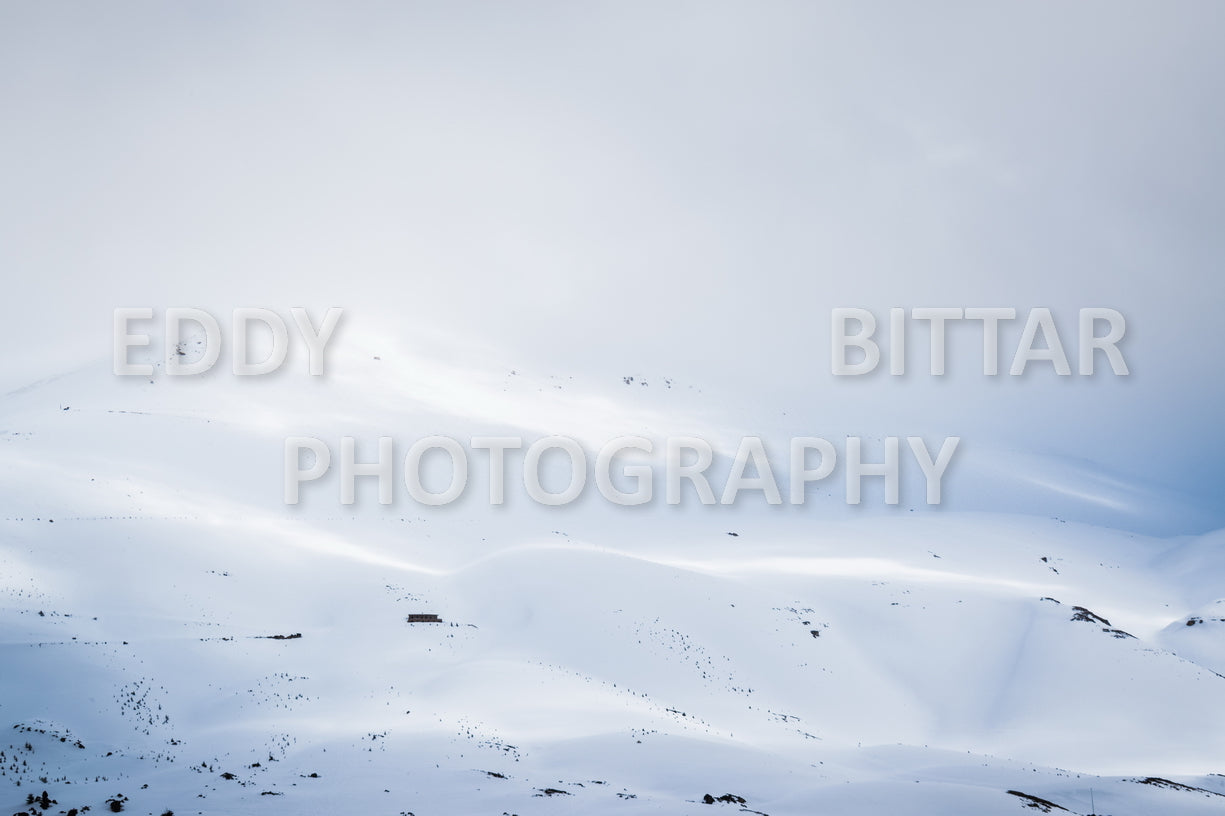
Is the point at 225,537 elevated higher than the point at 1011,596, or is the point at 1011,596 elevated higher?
the point at 225,537

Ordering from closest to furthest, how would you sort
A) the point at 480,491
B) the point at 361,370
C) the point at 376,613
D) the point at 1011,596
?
the point at 376,613 → the point at 1011,596 → the point at 480,491 → the point at 361,370

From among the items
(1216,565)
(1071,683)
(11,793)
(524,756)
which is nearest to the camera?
(11,793)

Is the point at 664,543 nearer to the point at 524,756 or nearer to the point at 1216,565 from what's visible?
the point at 524,756

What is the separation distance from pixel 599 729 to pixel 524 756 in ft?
14.6

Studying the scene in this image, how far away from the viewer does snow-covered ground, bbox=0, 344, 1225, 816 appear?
2239 centimetres

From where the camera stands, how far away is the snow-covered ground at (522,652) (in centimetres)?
2239

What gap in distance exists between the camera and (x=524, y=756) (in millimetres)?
24578

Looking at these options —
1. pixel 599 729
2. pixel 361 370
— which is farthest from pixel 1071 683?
pixel 361 370

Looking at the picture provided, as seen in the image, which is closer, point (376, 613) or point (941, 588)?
point (376, 613)

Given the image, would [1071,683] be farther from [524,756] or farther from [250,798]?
[250,798]

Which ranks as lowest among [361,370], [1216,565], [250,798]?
[1216,565]

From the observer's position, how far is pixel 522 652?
3903 centimetres

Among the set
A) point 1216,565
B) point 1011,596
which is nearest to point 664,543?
point 1011,596

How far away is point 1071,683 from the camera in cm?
4416
